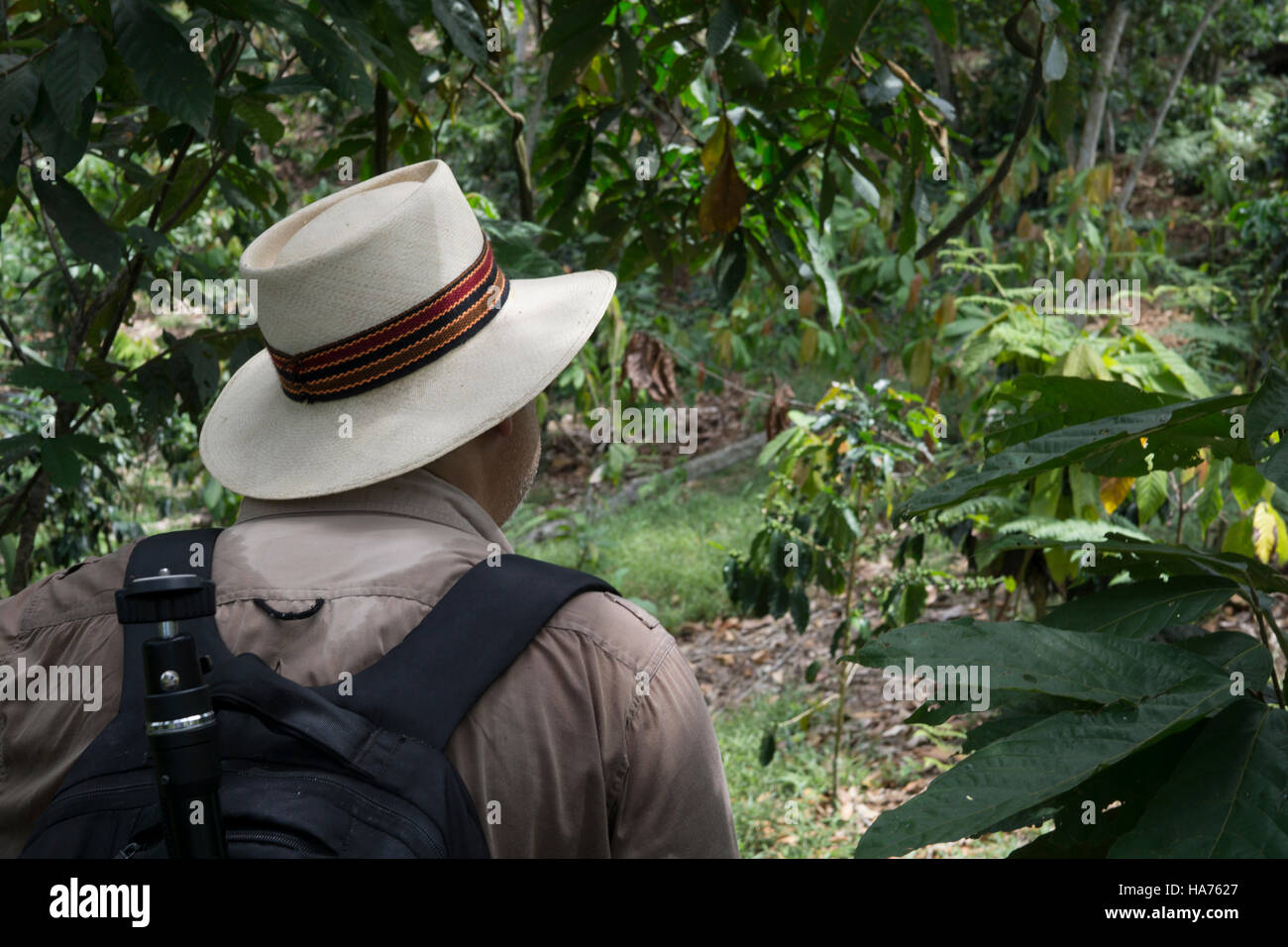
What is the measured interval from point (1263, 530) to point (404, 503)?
2353 millimetres

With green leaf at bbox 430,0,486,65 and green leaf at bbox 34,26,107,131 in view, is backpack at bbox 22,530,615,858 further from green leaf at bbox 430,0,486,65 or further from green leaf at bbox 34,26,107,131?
green leaf at bbox 430,0,486,65

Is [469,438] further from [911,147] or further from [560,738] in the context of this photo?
[911,147]

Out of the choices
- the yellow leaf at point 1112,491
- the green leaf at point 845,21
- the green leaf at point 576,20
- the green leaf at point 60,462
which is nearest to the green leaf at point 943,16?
the green leaf at point 845,21

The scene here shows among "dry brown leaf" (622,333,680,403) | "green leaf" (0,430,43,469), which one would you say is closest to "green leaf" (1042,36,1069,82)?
"green leaf" (0,430,43,469)

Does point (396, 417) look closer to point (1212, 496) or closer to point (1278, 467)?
point (1278, 467)

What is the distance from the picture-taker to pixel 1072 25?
154cm

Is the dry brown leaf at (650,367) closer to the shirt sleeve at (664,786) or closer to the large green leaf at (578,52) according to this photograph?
the large green leaf at (578,52)

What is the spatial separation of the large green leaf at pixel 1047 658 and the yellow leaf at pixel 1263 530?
2017 mm

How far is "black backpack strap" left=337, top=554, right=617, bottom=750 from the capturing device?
0.85 meters

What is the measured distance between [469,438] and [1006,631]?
54 centimetres

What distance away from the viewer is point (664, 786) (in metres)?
0.95

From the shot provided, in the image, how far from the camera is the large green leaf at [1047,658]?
0.86 meters

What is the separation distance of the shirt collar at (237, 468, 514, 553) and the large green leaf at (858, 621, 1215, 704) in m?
0.42
